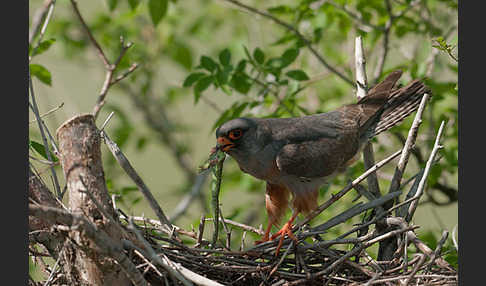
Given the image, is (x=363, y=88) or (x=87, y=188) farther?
(x=363, y=88)

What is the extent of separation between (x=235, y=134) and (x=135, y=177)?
101cm

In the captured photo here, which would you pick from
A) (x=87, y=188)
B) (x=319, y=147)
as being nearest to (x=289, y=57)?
(x=319, y=147)

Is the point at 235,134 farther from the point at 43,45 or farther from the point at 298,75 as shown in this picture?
the point at 43,45

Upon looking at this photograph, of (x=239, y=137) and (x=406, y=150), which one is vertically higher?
(x=239, y=137)

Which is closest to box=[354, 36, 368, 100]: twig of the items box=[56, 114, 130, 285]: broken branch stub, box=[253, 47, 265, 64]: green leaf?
box=[253, 47, 265, 64]: green leaf

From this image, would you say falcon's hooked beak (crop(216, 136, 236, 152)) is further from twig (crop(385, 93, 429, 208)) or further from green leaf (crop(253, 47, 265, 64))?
twig (crop(385, 93, 429, 208))

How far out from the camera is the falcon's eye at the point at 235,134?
16.0ft

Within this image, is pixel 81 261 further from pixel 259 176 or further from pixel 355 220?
pixel 355 220

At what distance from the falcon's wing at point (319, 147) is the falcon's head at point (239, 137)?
28cm

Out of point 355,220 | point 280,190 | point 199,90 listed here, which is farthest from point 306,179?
point 355,220

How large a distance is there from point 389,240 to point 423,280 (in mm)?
530

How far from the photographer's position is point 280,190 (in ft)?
17.9

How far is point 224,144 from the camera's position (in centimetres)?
489

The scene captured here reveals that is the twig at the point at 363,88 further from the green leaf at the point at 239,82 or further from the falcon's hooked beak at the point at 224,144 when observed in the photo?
the falcon's hooked beak at the point at 224,144
